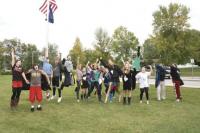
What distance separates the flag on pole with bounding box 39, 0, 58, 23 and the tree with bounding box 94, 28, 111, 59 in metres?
60.0

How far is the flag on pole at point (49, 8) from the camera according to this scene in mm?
22750

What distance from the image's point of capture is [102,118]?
1255 cm

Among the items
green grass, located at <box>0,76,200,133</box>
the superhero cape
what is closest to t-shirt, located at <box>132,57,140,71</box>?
green grass, located at <box>0,76,200,133</box>

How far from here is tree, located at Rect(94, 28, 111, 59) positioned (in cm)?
8493

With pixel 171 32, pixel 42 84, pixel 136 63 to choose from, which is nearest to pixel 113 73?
pixel 136 63

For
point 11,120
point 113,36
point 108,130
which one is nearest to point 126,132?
point 108,130

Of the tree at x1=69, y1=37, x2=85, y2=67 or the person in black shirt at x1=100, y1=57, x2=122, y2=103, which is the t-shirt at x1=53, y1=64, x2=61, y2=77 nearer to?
the person in black shirt at x1=100, y1=57, x2=122, y2=103

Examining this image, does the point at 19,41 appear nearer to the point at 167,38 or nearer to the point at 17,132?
the point at 167,38

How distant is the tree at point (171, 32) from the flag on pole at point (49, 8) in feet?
137

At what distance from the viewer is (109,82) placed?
17875 mm

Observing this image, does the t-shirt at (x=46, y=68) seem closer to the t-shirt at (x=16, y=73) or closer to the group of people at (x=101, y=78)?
the group of people at (x=101, y=78)

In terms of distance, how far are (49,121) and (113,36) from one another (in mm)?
70177

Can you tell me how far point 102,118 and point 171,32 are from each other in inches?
2195

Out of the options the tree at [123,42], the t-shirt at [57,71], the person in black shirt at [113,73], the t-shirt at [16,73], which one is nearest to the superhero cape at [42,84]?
the t-shirt at [16,73]
